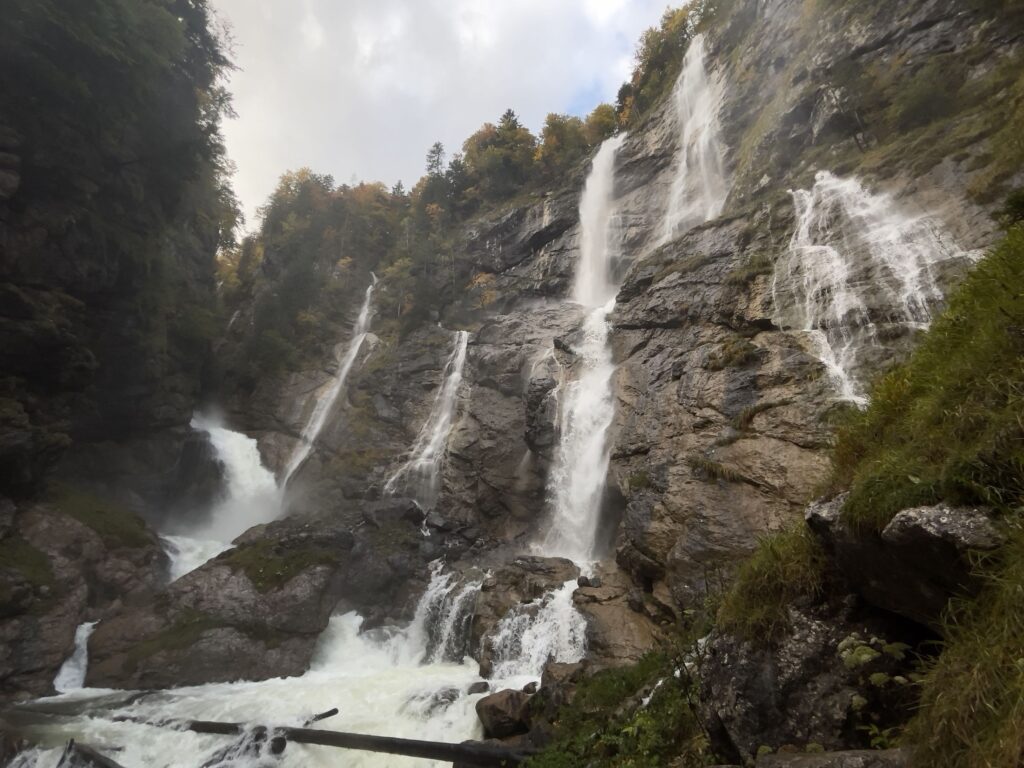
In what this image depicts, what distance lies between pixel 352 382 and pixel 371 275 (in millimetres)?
15489

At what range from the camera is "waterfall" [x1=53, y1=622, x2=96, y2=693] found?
1246 cm

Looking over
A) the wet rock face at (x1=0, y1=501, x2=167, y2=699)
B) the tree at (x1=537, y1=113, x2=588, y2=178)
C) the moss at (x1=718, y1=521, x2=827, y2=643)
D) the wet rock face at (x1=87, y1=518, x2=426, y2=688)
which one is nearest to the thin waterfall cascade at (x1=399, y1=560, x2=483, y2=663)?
the wet rock face at (x1=87, y1=518, x2=426, y2=688)

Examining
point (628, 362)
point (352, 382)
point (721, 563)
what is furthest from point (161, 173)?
point (721, 563)

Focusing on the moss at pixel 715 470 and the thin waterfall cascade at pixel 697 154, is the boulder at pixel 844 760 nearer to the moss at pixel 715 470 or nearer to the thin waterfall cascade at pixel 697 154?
the moss at pixel 715 470

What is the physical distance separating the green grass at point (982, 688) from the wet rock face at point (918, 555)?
0.52ft

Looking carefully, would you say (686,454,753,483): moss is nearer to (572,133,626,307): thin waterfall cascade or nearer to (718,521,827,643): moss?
(718,521,827,643): moss

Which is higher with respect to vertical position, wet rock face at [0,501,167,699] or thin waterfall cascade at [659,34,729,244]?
thin waterfall cascade at [659,34,729,244]

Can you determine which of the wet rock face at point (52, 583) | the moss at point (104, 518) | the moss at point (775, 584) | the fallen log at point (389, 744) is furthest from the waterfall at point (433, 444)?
the moss at point (775, 584)

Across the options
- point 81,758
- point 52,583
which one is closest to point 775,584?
point 81,758

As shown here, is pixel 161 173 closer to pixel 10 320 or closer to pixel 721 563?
pixel 10 320

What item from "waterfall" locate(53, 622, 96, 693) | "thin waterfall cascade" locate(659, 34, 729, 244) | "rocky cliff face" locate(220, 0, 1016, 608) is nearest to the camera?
"rocky cliff face" locate(220, 0, 1016, 608)

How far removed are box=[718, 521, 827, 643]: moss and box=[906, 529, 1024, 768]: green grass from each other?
1194mm

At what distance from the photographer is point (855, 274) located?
530 inches

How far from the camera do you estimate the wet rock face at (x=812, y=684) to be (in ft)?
10.1
